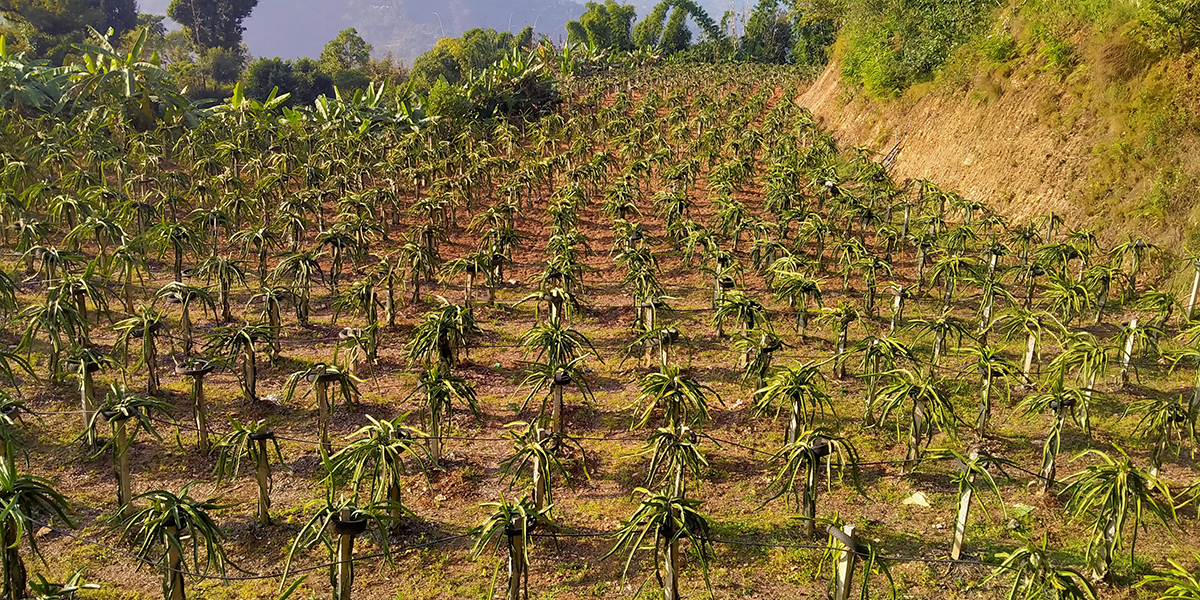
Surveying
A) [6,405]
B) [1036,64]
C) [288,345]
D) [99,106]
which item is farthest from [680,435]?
[99,106]

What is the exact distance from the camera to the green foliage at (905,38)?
24344 mm

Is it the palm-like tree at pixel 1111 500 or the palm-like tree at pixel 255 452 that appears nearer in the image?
the palm-like tree at pixel 1111 500

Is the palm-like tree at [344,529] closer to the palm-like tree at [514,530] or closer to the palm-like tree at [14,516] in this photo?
the palm-like tree at [514,530]

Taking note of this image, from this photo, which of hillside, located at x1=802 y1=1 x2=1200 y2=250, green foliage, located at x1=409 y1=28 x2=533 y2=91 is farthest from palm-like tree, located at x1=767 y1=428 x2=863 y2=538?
green foliage, located at x1=409 y1=28 x2=533 y2=91

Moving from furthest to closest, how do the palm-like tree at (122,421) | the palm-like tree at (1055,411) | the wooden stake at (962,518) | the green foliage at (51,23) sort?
the green foliage at (51,23)
the palm-like tree at (1055,411)
the palm-like tree at (122,421)
the wooden stake at (962,518)

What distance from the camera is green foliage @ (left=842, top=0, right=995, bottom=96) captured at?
24344 mm

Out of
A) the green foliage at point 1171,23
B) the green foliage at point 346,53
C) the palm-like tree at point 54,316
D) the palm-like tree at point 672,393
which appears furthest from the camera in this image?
the green foliage at point 346,53

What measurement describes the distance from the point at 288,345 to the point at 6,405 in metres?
5.56

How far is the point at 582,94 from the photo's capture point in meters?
51.0

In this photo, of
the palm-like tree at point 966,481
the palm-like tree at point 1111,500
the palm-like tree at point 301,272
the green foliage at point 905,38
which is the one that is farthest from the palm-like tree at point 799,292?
the green foliage at point 905,38

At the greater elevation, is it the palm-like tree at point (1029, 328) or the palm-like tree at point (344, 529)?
the palm-like tree at point (1029, 328)

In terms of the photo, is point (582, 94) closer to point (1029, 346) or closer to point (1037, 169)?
point (1037, 169)

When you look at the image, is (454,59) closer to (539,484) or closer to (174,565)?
(539,484)

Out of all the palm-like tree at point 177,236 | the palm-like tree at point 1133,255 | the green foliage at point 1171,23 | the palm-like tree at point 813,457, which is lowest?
the palm-like tree at point 813,457
